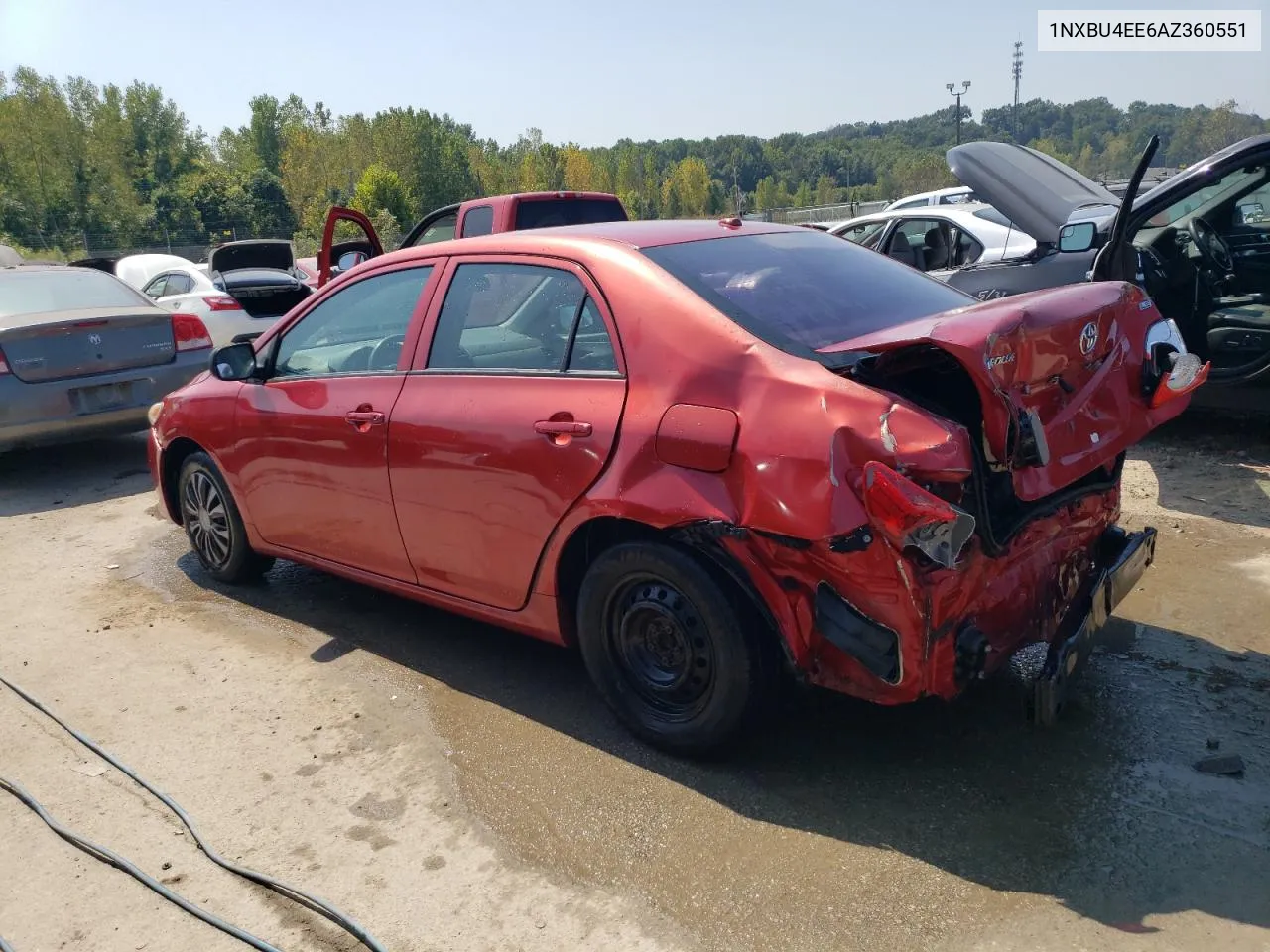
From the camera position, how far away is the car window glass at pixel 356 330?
13.7ft

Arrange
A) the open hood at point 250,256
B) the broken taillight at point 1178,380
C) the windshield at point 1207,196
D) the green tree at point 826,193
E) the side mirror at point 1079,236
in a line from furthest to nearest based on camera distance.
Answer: the green tree at point 826,193, the open hood at point 250,256, the windshield at point 1207,196, the side mirror at point 1079,236, the broken taillight at point 1178,380

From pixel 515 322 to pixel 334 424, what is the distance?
97cm

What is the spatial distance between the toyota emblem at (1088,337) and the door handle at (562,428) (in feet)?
5.03

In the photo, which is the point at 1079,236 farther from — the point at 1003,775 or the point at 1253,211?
the point at 1003,775

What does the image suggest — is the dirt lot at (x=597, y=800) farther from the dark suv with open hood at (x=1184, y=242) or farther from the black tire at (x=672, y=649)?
the dark suv with open hood at (x=1184, y=242)

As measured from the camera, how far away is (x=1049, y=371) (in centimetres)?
308

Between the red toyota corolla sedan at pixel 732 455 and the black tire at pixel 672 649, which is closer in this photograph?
the red toyota corolla sedan at pixel 732 455

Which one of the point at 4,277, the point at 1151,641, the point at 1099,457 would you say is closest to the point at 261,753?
the point at 1099,457

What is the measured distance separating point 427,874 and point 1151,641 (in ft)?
9.44

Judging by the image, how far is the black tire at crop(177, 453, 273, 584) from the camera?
5094 millimetres

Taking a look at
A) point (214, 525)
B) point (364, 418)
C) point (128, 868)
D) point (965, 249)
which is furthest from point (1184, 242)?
point (128, 868)

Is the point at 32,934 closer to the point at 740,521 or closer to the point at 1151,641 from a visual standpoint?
the point at 740,521

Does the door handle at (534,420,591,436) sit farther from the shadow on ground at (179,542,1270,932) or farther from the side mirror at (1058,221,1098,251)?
the side mirror at (1058,221,1098,251)

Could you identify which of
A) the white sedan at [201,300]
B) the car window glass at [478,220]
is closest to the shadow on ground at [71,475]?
the white sedan at [201,300]
